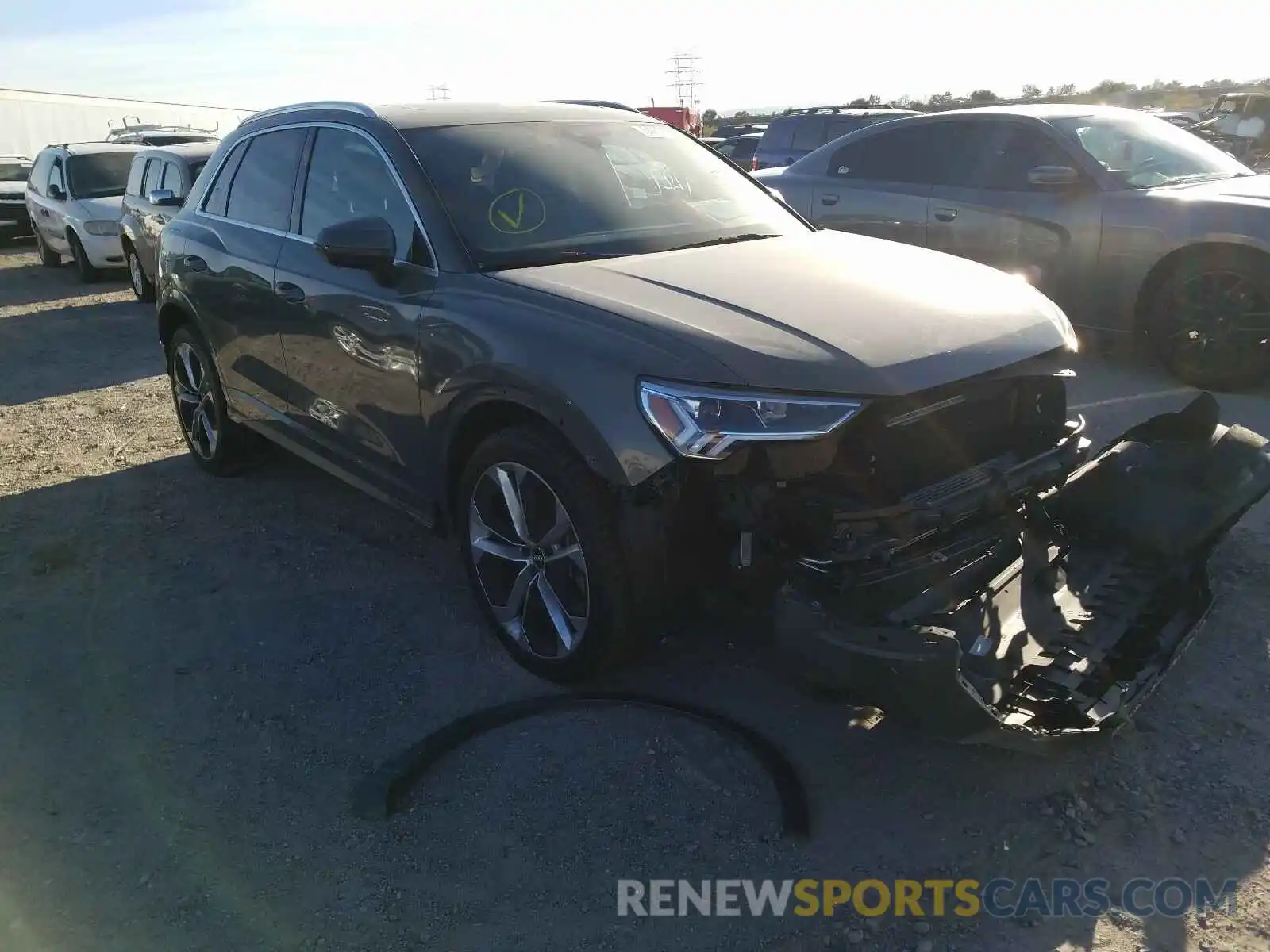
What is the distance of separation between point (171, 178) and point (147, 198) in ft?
2.00

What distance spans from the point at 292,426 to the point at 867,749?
2.94 meters

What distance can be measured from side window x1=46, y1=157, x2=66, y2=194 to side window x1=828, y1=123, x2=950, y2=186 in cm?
1110

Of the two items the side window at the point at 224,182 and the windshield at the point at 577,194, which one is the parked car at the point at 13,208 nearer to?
the side window at the point at 224,182

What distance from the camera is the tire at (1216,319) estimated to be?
5949 mm

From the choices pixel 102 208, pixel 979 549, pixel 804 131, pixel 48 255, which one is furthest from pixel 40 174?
pixel 979 549

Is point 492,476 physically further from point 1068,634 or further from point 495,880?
point 1068,634

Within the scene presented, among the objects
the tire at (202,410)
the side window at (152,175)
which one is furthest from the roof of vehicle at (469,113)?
the side window at (152,175)

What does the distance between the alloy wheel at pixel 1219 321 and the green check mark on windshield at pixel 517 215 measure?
452cm

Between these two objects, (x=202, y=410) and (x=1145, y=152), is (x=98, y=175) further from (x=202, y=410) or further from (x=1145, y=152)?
(x=1145, y=152)

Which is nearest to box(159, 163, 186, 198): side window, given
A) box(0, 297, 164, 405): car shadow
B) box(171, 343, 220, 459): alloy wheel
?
box(0, 297, 164, 405): car shadow

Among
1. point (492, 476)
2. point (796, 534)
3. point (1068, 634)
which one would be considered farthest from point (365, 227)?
point (1068, 634)

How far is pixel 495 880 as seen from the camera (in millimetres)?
2629

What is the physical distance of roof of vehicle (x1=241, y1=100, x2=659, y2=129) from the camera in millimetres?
3943

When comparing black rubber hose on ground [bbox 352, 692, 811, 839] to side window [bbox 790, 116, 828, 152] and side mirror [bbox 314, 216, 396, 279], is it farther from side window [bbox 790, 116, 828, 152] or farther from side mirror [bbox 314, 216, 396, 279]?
side window [bbox 790, 116, 828, 152]
